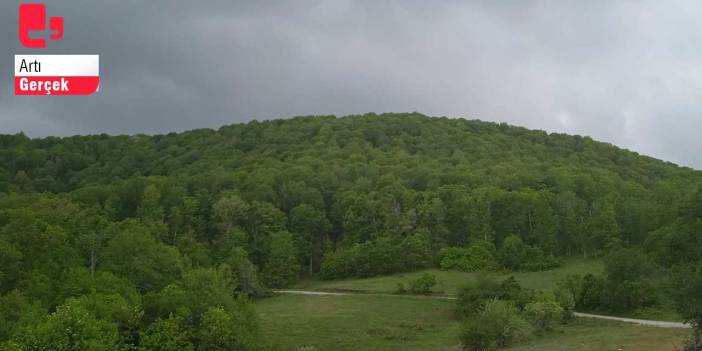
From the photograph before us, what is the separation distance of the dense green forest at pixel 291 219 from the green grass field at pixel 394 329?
5.35 meters

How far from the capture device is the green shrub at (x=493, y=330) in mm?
50906

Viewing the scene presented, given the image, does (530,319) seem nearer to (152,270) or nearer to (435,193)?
(152,270)

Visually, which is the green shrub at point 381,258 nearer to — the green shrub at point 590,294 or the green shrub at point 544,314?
the green shrub at point 590,294

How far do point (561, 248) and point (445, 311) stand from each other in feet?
141

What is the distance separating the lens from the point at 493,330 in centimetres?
5106

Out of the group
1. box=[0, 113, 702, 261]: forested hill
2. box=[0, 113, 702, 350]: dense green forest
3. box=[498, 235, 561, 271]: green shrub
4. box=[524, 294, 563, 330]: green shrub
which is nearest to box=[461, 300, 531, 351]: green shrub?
box=[524, 294, 563, 330]: green shrub

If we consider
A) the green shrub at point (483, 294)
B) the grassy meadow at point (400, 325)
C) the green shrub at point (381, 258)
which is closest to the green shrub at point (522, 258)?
the grassy meadow at point (400, 325)

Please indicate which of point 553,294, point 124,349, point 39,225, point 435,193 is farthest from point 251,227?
point 124,349

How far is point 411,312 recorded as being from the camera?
70.4 meters

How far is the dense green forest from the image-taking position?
47250 millimetres

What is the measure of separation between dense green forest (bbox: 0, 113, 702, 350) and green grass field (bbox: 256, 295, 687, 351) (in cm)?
535

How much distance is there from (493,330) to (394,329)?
13.9 meters

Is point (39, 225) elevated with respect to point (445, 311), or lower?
elevated

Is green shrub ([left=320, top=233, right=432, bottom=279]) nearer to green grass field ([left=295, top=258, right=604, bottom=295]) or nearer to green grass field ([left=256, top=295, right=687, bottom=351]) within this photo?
green grass field ([left=295, top=258, right=604, bottom=295])
